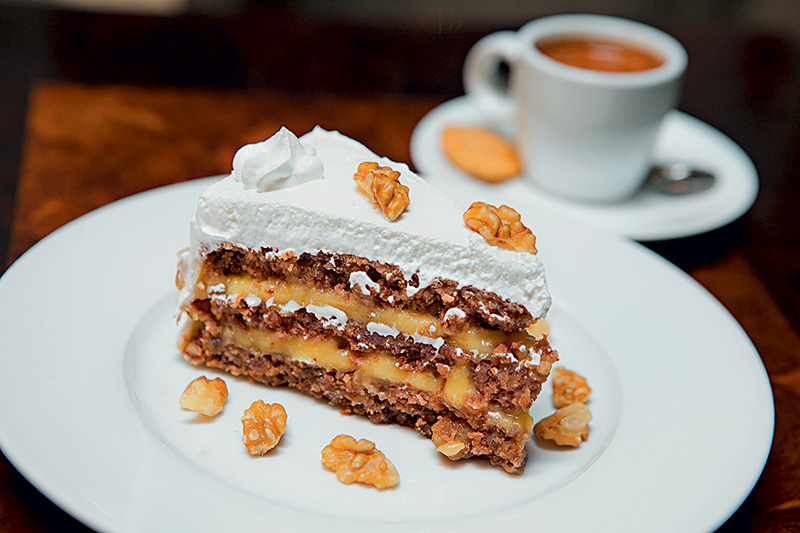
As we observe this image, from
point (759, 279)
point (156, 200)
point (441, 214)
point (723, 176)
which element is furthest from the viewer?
point (723, 176)

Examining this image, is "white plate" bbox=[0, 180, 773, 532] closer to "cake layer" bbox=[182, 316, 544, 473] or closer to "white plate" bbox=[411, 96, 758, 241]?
"cake layer" bbox=[182, 316, 544, 473]

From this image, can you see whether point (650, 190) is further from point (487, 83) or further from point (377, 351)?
point (377, 351)

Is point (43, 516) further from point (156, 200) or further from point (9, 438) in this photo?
point (156, 200)

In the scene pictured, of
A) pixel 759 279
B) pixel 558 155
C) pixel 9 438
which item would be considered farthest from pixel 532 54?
pixel 9 438

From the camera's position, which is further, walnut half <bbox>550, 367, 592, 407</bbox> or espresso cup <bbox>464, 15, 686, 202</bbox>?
espresso cup <bbox>464, 15, 686, 202</bbox>

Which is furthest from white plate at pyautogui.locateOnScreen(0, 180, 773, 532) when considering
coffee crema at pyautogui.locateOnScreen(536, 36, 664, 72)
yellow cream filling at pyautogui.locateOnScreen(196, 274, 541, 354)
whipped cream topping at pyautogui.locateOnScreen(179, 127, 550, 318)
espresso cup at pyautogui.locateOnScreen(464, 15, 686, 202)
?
coffee crema at pyautogui.locateOnScreen(536, 36, 664, 72)

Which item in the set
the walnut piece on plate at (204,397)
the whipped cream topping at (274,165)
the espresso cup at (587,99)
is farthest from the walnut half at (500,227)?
the espresso cup at (587,99)

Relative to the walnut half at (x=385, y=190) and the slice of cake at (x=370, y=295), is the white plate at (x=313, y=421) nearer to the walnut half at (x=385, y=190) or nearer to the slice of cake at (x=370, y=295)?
the slice of cake at (x=370, y=295)
